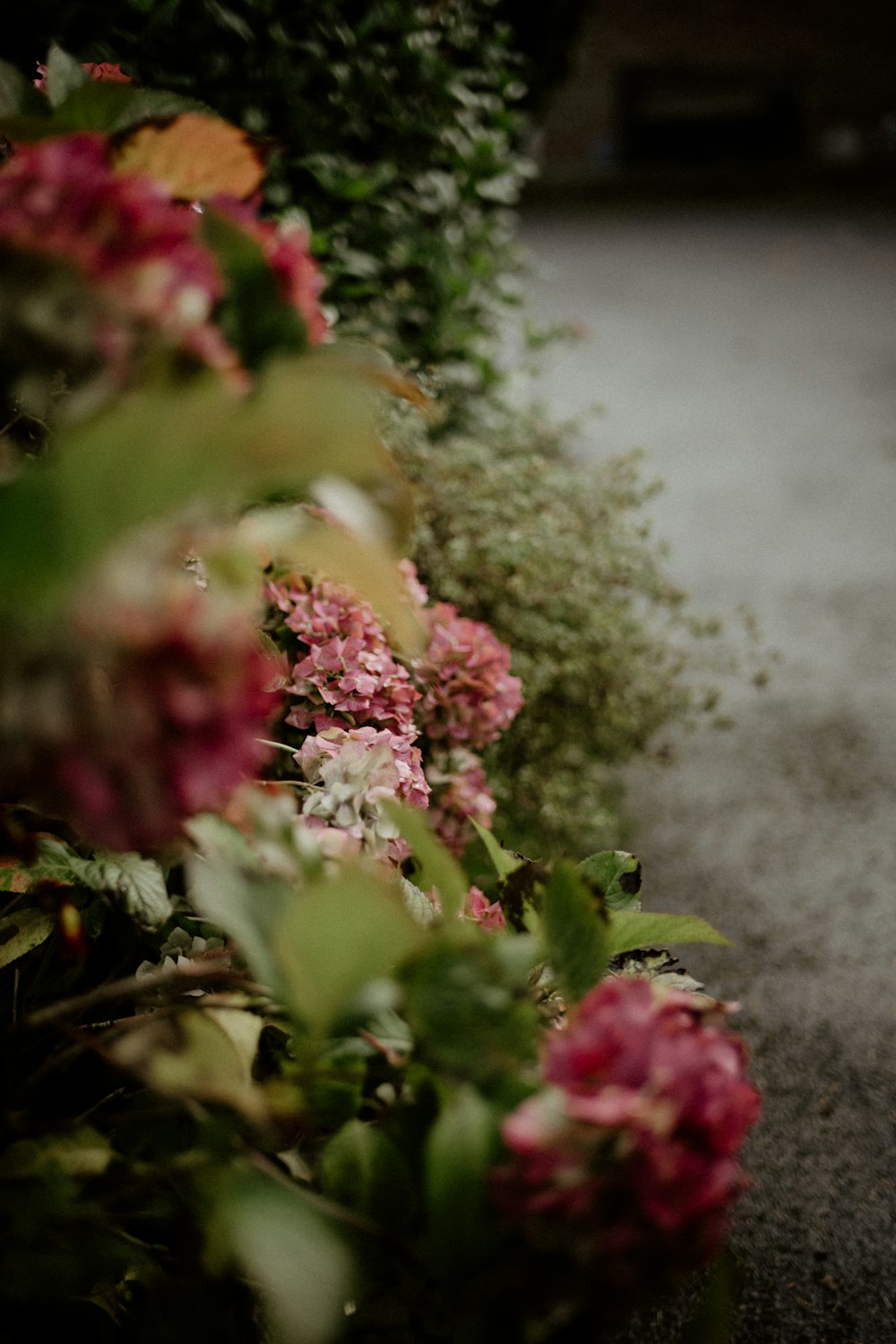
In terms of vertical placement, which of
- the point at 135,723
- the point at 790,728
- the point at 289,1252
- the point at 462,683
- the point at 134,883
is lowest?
the point at 790,728

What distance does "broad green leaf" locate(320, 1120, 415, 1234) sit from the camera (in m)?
0.48

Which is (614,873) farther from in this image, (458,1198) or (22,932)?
(22,932)

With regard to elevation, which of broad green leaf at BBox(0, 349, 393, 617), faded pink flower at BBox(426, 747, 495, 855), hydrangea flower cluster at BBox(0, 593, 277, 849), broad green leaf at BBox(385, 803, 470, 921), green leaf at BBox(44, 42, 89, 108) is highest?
green leaf at BBox(44, 42, 89, 108)

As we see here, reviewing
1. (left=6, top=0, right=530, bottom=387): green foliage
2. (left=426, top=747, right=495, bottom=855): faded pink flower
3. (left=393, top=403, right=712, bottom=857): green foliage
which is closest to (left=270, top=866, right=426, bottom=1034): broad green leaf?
(left=426, top=747, right=495, bottom=855): faded pink flower

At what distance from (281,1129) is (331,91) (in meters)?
2.28

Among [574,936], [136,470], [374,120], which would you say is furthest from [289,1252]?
[374,120]

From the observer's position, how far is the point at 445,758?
4.23ft

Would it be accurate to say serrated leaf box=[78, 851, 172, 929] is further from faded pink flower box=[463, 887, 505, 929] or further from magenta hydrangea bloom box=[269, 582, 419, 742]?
magenta hydrangea bloom box=[269, 582, 419, 742]

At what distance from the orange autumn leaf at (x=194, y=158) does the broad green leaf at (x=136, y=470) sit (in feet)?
0.72

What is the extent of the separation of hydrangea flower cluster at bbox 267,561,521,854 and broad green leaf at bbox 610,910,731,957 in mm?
295

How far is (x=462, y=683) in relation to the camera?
1246 mm

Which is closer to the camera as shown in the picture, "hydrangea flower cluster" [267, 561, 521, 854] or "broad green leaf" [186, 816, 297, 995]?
"broad green leaf" [186, 816, 297, 995]

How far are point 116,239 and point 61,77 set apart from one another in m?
0.26

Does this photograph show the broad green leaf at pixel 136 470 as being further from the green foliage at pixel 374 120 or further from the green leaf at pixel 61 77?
the green foliage at pixel 374 120
